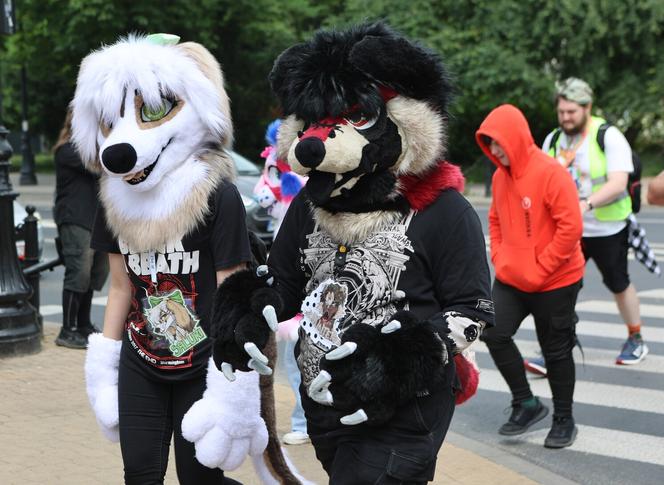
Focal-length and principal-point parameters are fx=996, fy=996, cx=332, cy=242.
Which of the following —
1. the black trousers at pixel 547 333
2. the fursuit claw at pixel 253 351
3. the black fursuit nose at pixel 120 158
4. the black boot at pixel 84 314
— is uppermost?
the black fursuit nose at pixel 120 158

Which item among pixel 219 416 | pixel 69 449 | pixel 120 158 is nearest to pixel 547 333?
pixel 69 449

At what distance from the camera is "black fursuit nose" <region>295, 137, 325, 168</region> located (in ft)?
9.09

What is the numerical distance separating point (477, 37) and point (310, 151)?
25.6 meters

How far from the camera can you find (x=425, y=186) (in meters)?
2.91

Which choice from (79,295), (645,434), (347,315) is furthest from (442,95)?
(79,295)

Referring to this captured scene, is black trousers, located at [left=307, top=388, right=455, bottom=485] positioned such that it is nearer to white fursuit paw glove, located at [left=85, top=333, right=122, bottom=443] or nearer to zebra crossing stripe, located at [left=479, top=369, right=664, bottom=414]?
white fursuit paw glove, located at [left=85, top=333, right=122, bottom=443]

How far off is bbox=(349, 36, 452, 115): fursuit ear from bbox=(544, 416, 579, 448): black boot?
322 cm

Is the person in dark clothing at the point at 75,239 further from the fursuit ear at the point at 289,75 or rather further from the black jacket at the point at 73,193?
the fursuit ear at the point at 289,75

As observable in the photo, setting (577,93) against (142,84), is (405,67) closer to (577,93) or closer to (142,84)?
(142,84)

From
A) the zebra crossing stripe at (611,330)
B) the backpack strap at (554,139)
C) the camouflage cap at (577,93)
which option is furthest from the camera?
the zebra crossing stripe at (611,330)

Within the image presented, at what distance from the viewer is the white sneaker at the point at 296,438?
213 inches

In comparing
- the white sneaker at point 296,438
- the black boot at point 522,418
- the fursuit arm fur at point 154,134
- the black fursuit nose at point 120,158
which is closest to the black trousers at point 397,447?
the fursuit arm fur at point 154,134

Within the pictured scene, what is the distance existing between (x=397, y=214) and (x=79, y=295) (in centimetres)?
561

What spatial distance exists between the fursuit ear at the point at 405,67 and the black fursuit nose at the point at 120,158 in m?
0.99
